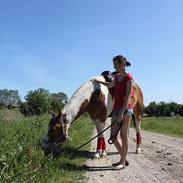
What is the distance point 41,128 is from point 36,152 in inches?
156

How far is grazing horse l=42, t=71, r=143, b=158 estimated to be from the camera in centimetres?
817

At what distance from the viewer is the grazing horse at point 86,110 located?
26.8 ft

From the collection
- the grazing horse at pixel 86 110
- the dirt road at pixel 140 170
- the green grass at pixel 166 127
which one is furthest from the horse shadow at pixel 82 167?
the green grass at pixel 166 127

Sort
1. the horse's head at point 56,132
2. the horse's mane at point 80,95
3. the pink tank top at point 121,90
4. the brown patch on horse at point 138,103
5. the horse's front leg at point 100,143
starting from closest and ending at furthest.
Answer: the pink tank top at point 121,90
the horse's head at point 56,132
the horse's mane at point 80,95
the horse's front leg at point 100,143
the brown patch on horse at point 138,103

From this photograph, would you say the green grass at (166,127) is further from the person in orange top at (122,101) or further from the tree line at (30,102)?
the person in orange top at (122,101)

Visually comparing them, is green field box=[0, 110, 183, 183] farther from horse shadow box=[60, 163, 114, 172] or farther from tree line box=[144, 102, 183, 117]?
tree line box=[144, 102, 183, 117]

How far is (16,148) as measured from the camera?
5.78m

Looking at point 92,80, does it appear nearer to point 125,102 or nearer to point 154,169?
point 125,102

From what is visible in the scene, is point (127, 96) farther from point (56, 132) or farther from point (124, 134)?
point (56, 132)

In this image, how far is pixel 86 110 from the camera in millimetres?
9180

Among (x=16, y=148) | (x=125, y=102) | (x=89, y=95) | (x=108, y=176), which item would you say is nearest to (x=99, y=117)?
(x=89, y=95)

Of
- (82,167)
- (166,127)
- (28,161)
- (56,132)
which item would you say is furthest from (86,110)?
(166,127)

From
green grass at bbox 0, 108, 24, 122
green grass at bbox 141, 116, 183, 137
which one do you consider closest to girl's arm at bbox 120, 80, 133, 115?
green grass at bbox 0, 108, 24, 122

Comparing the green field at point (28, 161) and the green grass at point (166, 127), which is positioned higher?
the green grass at point (166, 127)
